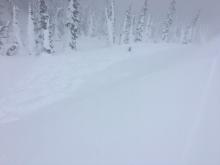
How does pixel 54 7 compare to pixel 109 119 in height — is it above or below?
above

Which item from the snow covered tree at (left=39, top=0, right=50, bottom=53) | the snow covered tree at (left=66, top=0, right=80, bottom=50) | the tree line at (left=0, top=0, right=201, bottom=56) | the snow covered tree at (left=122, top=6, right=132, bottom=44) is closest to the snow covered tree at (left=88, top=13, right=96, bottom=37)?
the tree line at (left=0, top=0, right=201, bottom=56)

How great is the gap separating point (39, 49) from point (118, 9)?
197ft

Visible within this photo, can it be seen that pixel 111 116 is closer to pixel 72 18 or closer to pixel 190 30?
pixel 72 18

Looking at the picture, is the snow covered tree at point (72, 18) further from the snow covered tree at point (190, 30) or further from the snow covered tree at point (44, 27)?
the snow covered tree at point (190, 30)

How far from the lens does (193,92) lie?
1119cm

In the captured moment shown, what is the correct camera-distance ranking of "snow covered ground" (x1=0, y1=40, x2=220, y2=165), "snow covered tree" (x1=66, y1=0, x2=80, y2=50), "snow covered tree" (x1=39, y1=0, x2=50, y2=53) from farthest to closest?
"snow covered tree" (x1=66, y1=0, x2=80, y2=50)
"snow covered tree" (x1=39, y1=0, x2=50, y2=53)
"snow covered ground" (x1=0, y1=40, x2=220, y2=165)

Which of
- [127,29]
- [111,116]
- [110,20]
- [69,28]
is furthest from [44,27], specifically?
[127,29]

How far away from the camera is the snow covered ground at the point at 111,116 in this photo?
22.7 feet

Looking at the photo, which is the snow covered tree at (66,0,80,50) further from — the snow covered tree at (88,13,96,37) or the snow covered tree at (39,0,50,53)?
the snow covered tree at (88,13,96,37)

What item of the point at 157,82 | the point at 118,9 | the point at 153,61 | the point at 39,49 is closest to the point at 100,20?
the point at 118,9

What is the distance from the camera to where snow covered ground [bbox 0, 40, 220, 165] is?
6.93 m

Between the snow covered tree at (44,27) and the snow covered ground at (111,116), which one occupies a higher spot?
the snow covered tree at (44,27)

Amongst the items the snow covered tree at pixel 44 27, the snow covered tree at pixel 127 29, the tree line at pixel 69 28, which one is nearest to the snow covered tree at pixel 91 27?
the tree line at pixel 69 28

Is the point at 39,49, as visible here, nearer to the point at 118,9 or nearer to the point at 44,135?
the point at 44,135
